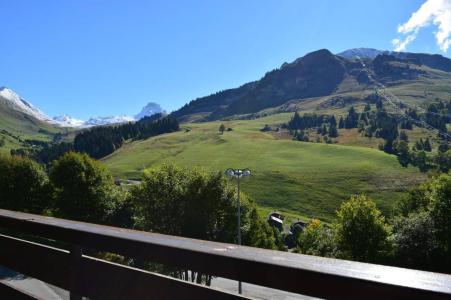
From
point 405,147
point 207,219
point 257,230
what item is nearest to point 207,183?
point 207,219

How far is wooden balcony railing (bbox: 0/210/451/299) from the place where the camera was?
1.65 m

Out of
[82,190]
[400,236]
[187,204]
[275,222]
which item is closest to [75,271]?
[187,204]

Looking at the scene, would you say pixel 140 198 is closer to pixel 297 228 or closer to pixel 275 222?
pixel 297 228

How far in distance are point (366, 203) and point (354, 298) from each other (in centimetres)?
4789

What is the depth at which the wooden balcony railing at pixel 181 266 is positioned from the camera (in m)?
1.65

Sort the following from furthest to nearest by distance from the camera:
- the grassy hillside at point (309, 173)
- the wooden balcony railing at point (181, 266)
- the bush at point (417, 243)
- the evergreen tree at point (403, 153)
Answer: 1. the evergreen tree at point (403, 153)
2. the grassy hillside at point (309, 173)
3. the bush at point (417, 243)
4. the wooden balcony railing at point (181, 266)

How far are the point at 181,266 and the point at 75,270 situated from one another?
1.00 meters

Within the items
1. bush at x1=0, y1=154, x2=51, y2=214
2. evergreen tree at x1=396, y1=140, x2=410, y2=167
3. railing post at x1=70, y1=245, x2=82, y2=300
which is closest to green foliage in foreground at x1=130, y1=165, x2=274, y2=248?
bush at x1=0, y1=154, x2=51, y2=214

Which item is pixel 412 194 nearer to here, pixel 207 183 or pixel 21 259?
pixel 207 183

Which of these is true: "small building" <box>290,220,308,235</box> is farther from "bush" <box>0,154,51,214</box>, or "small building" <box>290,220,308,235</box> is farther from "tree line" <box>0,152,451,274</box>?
"bush" <box>0,154,51,214</box>

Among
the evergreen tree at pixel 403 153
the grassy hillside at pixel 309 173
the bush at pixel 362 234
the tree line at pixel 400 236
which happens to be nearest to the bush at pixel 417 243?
the tree line at pixel 400 236

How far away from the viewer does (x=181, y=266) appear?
2402 mm

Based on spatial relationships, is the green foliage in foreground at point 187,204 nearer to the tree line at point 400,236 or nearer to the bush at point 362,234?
the bush at point 362,234

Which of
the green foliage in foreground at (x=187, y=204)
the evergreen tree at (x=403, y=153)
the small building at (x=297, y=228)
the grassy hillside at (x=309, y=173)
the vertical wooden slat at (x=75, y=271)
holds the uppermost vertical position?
the vertical wooden slat at (x=75, y=271)
